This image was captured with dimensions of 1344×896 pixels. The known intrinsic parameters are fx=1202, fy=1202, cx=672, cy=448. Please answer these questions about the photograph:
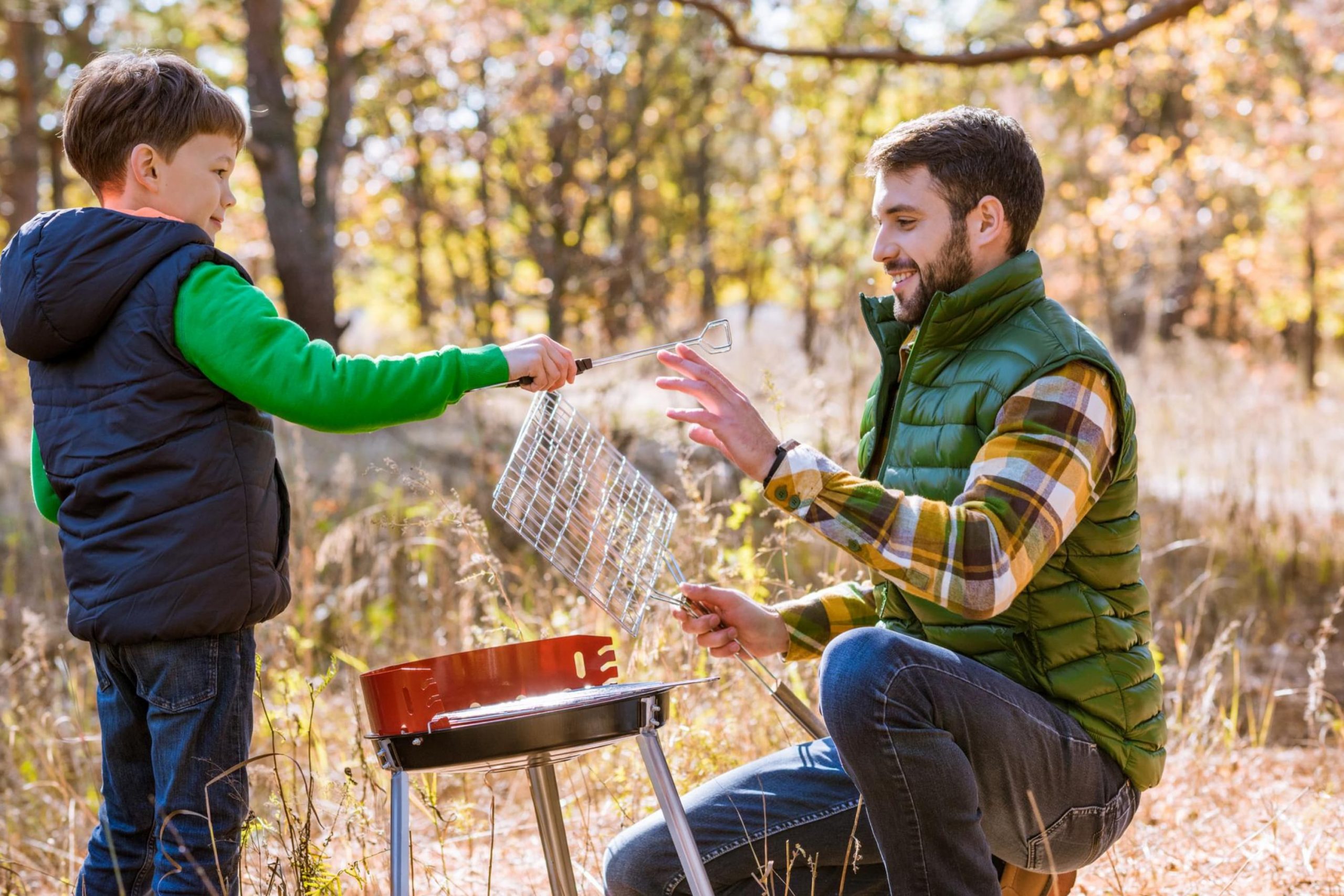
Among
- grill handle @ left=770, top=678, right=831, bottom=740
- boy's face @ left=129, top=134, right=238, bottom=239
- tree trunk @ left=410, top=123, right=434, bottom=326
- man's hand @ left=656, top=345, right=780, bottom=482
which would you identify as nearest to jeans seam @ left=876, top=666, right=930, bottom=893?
grill handle @ left=770, top=678, right=831, bottom=740

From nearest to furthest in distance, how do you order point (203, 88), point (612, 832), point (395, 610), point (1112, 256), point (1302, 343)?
point (203, 88) < point (612, 832) < point (395, 610) < point (1112, 256) < point (1302, 343)

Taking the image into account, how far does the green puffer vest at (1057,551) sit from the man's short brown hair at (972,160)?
4.4 inches

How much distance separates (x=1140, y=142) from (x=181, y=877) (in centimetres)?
1121

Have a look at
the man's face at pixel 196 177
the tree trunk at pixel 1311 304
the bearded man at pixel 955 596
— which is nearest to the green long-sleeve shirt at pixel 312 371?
the man's face at pixel 196 177

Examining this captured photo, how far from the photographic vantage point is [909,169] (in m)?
2.10

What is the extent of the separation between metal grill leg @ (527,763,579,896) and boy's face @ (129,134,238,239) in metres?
1.09

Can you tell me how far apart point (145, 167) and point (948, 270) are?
4.51 ft

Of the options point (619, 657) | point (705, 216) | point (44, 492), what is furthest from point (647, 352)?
point (705, 216)

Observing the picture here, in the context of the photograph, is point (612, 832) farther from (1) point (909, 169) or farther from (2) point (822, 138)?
(2) point (822, 138)

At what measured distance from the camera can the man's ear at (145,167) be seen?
1991 millimetres

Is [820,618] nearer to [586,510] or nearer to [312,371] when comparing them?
[586,510]

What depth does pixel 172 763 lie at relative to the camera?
6.34 ft

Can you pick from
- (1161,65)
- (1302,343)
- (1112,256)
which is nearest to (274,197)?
(1161,65)

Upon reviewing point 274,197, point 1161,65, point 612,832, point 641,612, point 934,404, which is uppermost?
point 1161,65
